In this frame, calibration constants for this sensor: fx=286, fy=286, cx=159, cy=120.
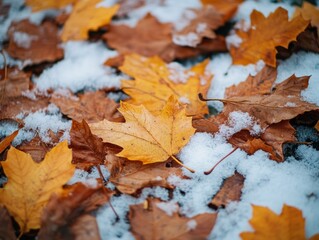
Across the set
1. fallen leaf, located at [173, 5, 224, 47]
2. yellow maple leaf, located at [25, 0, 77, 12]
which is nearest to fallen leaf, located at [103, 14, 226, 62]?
fallen leaf, located at [173, 5, 224, 47]

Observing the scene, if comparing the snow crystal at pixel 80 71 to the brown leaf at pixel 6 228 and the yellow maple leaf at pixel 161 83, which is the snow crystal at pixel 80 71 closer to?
the yellow maple leaf at pixel 161 83

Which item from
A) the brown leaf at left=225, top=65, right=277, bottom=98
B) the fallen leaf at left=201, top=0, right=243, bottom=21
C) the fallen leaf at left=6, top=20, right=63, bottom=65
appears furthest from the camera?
the fallen leaf at left=201, top=0, right=243, bottom=21

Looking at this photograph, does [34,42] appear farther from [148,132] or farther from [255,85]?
[255,85]

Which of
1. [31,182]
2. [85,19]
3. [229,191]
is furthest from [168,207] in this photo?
[85,19]

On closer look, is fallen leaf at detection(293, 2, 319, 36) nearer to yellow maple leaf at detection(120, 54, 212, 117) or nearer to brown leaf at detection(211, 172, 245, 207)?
yellow maple leaf at detection(120, 54, 212, 117)

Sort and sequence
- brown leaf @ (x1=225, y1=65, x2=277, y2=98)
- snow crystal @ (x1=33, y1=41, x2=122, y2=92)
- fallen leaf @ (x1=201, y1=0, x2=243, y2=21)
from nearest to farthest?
brown leaf @ (x1=225, y1=65, x2=277, y2=98)
snow crystal @ (x1=33, y1=41, x2=122, y2=92)
fallen leaf @ (x1=201, y1=0, x2=243, y2=21)

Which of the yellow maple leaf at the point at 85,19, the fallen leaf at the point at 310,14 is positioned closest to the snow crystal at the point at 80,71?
the yellow maple leaf at the point at 85,19
